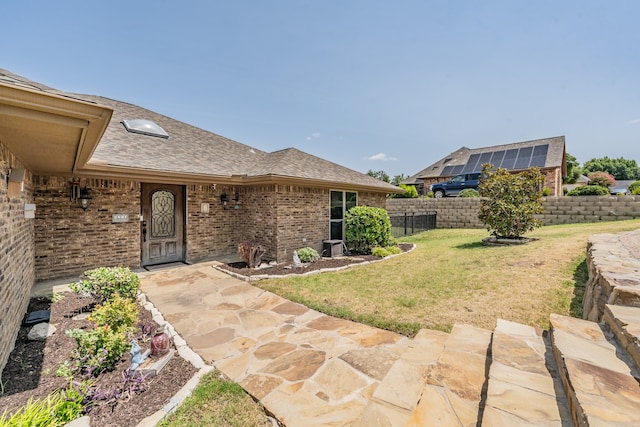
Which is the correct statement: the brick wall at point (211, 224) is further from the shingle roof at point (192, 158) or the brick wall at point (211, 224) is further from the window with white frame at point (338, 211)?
the window with white frame at point (338, 211)

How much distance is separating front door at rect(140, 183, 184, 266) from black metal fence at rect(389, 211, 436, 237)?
10142 millimetres

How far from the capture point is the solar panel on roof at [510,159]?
872 inches

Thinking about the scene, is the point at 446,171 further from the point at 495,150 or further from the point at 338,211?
the point at 338,211

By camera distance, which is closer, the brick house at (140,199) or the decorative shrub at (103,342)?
the decorative shrub at (103,342)

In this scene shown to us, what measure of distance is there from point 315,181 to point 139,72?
7310 millimetres

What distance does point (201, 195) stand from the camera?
28.6 feet

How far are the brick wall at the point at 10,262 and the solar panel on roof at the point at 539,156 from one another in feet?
87.0

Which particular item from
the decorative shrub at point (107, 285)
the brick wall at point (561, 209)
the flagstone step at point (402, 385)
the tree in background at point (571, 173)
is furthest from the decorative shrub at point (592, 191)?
the tree in background at point (571, 173)

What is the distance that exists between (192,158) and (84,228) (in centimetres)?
348

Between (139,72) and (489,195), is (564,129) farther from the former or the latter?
(139,72)

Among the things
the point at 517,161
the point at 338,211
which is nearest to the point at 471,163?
the point at 517,161

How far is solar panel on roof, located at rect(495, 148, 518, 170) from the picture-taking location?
22.1 metres

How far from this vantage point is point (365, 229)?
31.3 ft

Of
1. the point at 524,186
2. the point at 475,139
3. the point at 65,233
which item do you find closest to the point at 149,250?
the point at 65,233
